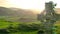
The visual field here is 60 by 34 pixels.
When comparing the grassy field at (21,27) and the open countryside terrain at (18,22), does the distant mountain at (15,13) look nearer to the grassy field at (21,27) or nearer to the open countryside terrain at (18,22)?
the open countryside terrain at (18,22)

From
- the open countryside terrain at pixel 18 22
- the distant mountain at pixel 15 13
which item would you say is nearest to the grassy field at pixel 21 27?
the open countryside terrain at pixel 18 22

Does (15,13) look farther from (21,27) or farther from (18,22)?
(21,27)

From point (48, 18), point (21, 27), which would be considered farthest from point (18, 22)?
point (48, 18)

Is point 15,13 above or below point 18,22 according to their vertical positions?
above

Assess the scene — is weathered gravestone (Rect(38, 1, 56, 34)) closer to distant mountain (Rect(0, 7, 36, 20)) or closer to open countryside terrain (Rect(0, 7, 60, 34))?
open countryside terrain (Rect(0, 7, 60, 34))

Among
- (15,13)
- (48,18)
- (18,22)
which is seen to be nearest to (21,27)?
(18,22)

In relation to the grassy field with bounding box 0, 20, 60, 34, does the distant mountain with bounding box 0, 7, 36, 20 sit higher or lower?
higher

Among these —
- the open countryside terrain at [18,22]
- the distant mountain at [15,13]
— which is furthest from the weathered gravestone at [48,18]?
the distant mountain at [15,13]

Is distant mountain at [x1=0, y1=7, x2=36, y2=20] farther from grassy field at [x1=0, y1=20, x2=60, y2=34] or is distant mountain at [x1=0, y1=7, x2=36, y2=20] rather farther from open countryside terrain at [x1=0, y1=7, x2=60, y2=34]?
grassy field at [x1=0, y1=20, x2=60, y2=34]

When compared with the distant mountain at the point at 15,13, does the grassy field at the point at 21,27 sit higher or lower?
lower

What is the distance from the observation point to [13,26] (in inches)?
189

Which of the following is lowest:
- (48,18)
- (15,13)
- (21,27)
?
(21,27)

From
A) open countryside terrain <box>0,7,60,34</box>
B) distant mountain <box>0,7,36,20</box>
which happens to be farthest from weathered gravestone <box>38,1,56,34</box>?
distant mountain <box>0,7,36,20</box>

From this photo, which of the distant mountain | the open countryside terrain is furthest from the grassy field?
the distant mountain
